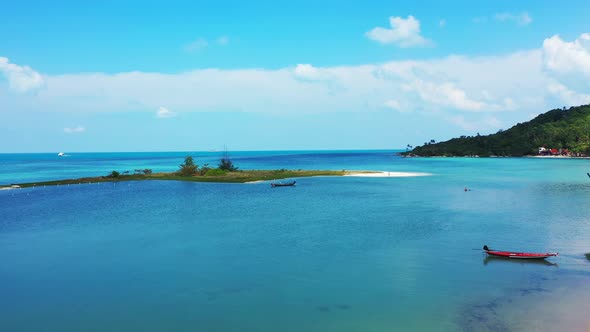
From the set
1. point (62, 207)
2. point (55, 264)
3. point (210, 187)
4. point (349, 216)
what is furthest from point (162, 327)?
point (210, 187)

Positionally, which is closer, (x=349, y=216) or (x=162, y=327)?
(x=162, y=327)

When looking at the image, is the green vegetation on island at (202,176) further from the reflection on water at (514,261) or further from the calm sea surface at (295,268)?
the reflection on water at (514,261)

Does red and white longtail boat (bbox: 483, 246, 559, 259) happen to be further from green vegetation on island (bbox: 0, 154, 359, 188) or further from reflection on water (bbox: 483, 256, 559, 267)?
green vegetation on island (bbox: 0, 154, 359, 188)

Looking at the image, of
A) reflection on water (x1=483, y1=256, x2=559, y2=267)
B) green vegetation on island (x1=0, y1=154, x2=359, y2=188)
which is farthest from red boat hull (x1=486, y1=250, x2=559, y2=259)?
green vegetation on island (x1=0, y1=154, x2=359, y2=188)

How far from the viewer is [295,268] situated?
96.7ft

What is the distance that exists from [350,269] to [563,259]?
1486 cm

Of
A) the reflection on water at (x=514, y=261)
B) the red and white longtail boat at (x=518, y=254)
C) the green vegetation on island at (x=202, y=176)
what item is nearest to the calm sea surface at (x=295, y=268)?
the reflection on water at (x=514, y=261)

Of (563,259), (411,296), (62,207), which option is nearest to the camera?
(411,296)

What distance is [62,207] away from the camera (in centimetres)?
5950

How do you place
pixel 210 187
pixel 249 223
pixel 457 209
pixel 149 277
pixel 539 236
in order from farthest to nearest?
pixel 210 187 → pixel 457 209 → pixel 249 223 → pixel 539 236 → pixel 149 277

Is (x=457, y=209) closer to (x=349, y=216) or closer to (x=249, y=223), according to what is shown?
(x=349, y=216)

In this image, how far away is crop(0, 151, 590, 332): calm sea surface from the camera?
70.4 ft

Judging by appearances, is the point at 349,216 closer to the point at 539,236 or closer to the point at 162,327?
the point at 539,236

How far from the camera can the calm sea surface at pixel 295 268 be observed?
845 inches
